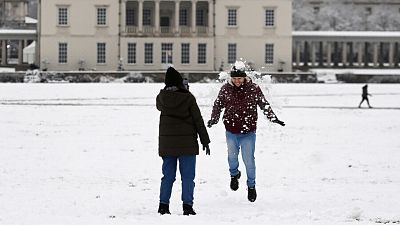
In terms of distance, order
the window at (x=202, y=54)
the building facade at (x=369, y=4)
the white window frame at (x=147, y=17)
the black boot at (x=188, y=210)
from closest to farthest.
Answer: the black boot at (x=188, y=210)
the window at (x=202, y=54)
the white window frame at (x=147, y=17)
the building facade at (x=369, y=4)

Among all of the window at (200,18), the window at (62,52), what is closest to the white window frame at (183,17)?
the window at (200,18)

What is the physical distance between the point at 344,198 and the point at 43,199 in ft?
13.0

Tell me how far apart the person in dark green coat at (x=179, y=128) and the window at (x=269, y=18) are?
55296 mm

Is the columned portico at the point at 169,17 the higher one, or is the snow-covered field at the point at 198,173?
the columned portico at the point at 169,17

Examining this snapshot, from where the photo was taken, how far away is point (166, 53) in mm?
62344

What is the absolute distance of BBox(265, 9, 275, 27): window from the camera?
→ 63669mm

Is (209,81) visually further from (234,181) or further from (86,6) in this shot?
(234,181)

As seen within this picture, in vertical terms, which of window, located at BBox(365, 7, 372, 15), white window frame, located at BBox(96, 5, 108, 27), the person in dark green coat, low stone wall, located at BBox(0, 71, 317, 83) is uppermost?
window, located at BBox(365, 7, 372, 15)

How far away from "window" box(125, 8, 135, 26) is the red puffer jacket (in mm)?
54294

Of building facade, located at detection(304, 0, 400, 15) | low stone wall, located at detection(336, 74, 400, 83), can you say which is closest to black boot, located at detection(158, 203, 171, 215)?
low stone wall, located at detection(336, 74, 400, 83)

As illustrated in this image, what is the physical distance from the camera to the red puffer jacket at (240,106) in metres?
10.2

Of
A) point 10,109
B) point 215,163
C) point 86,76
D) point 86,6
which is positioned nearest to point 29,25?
point 86,6

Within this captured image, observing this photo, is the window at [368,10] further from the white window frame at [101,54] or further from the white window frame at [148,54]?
the white window frame at [101,54]

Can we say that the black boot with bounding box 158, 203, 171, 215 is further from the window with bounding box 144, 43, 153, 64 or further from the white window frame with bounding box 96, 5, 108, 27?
the white window frame with bounding box 96, 5, 108, 27
